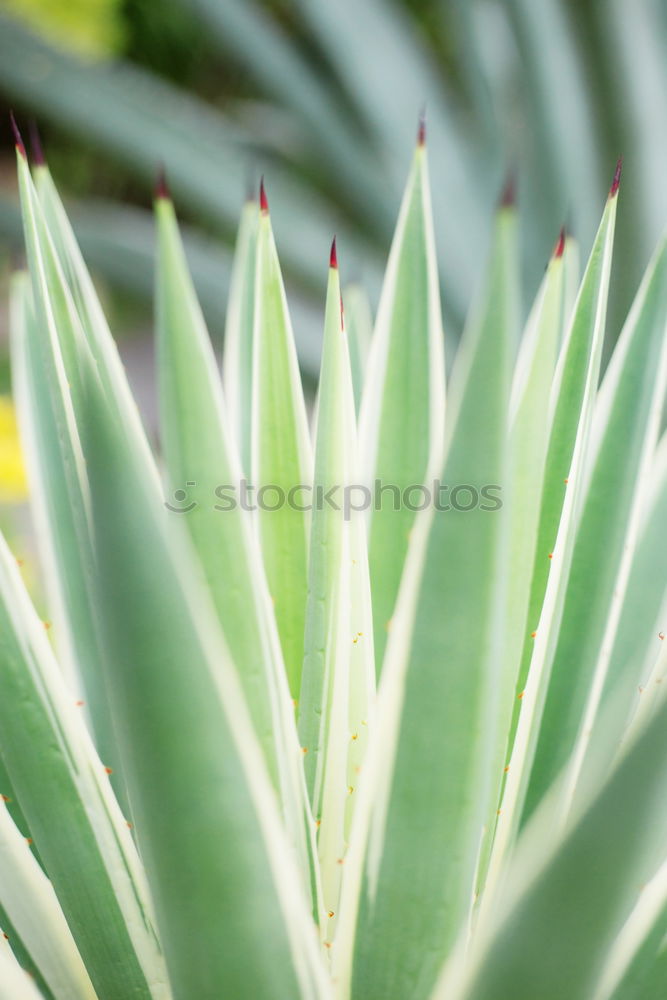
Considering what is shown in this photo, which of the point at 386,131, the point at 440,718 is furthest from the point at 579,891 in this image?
the point at 386,131

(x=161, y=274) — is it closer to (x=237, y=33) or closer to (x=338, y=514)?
(x=338, y=514)

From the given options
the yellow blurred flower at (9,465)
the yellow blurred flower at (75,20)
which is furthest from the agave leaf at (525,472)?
the yellow blurred flower at (75,20)

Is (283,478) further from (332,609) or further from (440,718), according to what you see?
(440,718)

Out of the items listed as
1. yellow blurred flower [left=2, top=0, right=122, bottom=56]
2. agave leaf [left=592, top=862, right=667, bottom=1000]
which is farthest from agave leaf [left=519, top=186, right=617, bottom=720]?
yellow blurred flower [left=2, top=0, right=122, bottom=56]

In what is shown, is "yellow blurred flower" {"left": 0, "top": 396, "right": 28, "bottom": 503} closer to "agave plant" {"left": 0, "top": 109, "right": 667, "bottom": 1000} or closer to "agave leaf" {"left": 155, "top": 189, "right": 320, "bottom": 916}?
"agave plant" {"left": 0, "top": 109, "right": 667, "bottom": 1000}

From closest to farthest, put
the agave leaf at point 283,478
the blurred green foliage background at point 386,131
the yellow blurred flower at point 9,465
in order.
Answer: the agave leaf at point 283,478, the blurred green foliage background at point 386,131, the yellow blurred flower at point 9,465

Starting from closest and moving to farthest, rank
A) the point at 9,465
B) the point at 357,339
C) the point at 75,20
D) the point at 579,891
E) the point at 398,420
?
the point at 579,891 < the point at 398,420 < the point at 357,339 < the point at 9,465 < the point at 75,20

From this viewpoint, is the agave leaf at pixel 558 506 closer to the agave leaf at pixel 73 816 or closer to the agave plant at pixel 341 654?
the agave plant at pixel 341 654

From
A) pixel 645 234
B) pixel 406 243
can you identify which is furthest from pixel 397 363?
pixel 645 234
